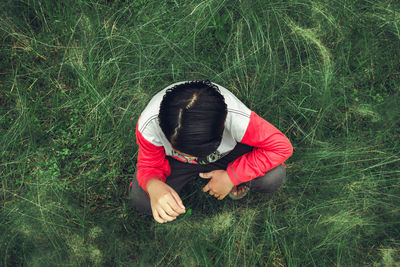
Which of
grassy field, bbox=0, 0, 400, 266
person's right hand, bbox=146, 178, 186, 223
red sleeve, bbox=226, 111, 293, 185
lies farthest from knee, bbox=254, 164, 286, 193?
person's right hand, bbox=146, 178, 186, 223

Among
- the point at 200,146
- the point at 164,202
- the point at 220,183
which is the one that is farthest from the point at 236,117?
the point at 164,202

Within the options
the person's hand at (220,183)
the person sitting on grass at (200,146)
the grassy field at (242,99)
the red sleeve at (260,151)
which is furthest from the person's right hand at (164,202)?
the grassy field at (242,99)

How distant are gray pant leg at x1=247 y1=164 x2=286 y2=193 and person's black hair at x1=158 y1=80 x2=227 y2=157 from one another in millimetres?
610

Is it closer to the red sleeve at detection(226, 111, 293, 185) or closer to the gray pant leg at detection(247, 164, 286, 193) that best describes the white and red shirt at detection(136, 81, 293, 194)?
the red sleeve at detection(226, 111, 293, 185)

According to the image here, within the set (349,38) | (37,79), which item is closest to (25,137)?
(37,79)

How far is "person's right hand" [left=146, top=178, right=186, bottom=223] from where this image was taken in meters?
1.59

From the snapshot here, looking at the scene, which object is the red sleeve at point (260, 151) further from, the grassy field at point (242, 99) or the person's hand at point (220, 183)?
the grassy field at point (242, 99)

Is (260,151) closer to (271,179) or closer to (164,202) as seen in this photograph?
(271,179)

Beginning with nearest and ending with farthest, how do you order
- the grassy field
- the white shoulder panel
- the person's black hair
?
the person's black hair → the white shoulder panel → the grassy field

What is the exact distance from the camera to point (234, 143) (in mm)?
1706

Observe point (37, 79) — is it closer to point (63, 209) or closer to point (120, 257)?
point (63, 209)

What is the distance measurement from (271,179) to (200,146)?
0.72m

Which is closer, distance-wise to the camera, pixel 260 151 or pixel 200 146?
pixel 200 146

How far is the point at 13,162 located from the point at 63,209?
544mm
